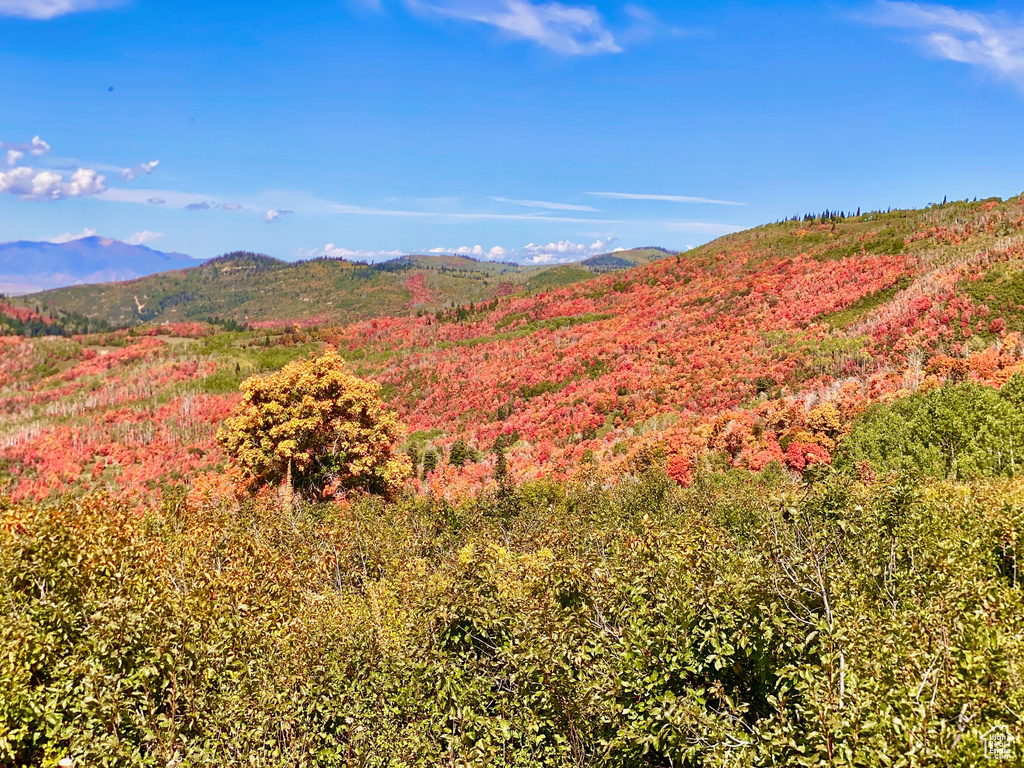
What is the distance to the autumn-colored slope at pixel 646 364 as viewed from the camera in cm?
4888

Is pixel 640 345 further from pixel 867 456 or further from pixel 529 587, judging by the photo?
pixel 529 587

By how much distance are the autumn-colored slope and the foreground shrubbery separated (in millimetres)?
29872

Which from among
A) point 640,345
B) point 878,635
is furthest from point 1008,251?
point 878,635

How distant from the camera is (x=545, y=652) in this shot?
970 cm

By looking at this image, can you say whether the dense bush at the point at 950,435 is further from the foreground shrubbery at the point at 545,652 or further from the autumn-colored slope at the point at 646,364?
the foreground shrubbery at the point at 545,652

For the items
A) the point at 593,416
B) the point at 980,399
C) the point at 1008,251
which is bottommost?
the point at 593,416

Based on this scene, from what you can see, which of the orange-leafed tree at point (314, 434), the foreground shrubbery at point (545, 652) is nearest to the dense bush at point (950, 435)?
the foreground shrubbery at point (545, 652)

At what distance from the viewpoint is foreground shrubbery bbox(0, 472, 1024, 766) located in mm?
7130

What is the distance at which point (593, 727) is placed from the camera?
9711 mm

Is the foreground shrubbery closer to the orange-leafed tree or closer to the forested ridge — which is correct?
the forested ridge

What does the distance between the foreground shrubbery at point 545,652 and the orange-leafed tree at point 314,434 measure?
12.9 m

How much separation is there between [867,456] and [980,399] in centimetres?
622

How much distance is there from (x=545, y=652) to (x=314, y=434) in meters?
22.4

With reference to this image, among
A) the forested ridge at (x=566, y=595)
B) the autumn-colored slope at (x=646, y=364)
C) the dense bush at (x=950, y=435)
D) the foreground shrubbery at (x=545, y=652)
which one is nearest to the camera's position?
the foreground shrubbery at (x=545, y=652)
